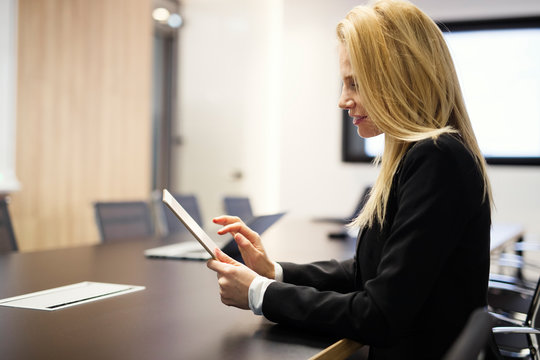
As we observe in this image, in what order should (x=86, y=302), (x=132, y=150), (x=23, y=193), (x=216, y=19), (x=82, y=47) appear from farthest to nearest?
1. (x=216, y=19)
2. (x=132, y=150)
3. (x=82, y=47)
4. (x=23, y=193)
5. (x=86, y=302)

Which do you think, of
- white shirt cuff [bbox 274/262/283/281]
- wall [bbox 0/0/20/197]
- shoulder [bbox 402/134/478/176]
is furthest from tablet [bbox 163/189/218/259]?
wall [bbox 0/0/20/197]

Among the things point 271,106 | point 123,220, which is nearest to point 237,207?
point 123,220

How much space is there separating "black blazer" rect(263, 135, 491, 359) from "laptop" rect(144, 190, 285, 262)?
25 centimetres

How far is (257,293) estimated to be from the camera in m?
1.29

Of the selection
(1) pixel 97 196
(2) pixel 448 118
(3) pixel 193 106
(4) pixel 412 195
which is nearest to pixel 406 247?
(4) pixel 412 195

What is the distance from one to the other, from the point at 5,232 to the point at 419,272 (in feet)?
7.38

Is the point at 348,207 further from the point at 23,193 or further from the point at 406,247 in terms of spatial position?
the point at 406,247

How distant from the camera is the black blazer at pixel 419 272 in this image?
3.75 ft

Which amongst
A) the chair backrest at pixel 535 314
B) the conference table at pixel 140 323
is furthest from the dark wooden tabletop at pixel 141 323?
the chair backrest at pixel 535 314

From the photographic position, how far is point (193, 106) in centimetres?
701

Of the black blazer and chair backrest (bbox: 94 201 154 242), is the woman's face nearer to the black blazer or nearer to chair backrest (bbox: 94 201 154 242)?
the black blazer

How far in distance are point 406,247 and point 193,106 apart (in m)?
6.08

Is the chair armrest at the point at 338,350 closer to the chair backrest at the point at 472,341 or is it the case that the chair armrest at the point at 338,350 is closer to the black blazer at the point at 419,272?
the black blazer at the point at 419,272

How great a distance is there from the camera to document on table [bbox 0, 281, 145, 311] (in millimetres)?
1479
